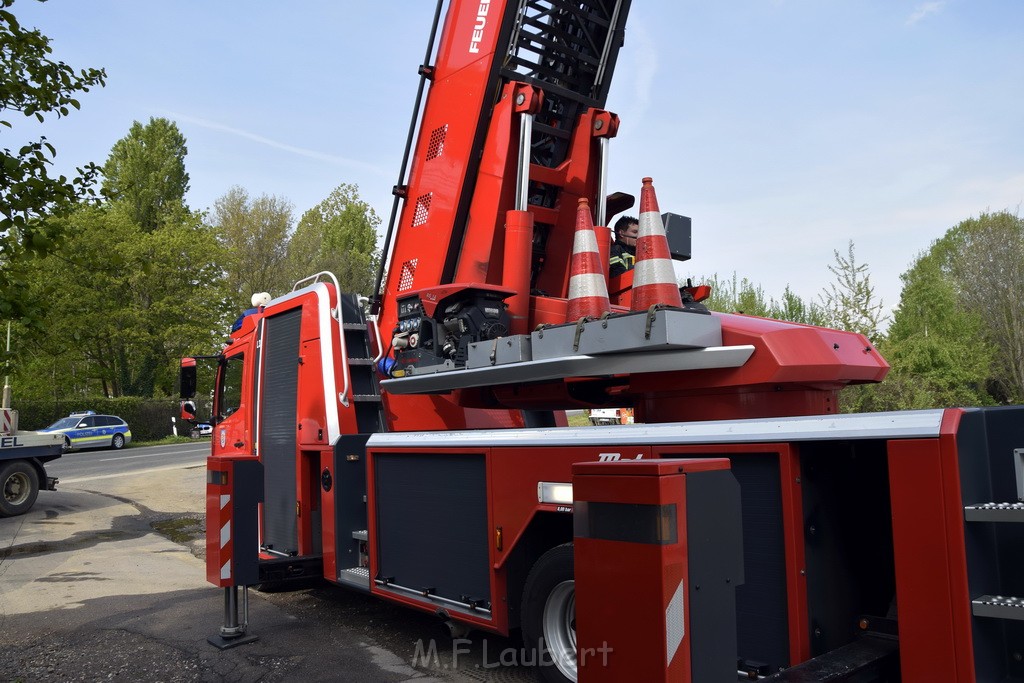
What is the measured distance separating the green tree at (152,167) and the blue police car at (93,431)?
18438 mm

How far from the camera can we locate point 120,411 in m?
37.3

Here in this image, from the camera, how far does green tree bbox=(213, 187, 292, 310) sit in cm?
4253

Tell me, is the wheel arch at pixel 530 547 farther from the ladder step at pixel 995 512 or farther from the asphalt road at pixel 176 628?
the ladder step at pixel 995 512

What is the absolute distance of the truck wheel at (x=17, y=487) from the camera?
1337cm

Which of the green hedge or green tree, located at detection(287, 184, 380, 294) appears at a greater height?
green tree, located at detection(287, 184, 380, 294)

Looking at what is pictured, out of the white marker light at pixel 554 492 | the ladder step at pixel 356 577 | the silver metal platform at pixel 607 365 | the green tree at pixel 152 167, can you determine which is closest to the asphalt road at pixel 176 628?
the ladder step at pixel 356 577

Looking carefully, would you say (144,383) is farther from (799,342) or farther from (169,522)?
(799,342)

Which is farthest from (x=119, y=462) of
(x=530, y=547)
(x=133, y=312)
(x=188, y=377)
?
(x=530, y=547)

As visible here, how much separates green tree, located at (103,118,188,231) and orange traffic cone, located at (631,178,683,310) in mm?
47747

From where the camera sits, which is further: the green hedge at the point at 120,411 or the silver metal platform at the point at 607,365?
the green hedge at the point at 120,411

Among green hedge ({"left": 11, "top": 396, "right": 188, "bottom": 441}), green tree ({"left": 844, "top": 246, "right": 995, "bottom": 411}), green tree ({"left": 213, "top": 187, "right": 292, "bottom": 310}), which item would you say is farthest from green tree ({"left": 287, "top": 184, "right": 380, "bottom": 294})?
green tree ({"left": 844, "top": 246, "right": 995, "bottom": 411})

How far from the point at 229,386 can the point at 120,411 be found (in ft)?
107

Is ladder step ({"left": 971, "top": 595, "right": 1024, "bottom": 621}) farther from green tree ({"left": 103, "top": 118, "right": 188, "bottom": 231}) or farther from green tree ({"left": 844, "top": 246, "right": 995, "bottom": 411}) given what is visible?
green tree ({"left": 103, "top": 118, "right": 188, "bottom": 231})

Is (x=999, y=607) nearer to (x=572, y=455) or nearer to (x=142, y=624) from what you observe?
(x=572, y=455)
